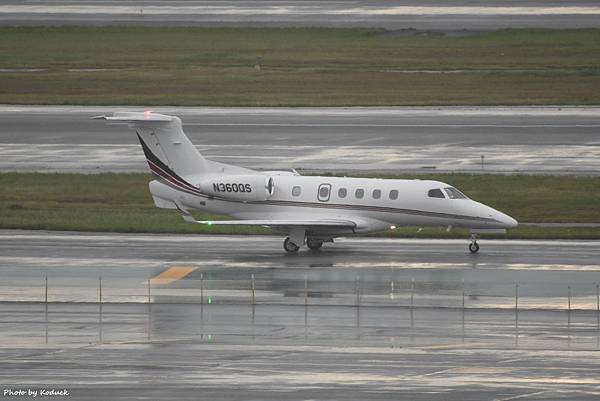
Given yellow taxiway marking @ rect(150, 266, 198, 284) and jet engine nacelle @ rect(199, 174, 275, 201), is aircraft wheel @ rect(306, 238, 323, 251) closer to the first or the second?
jet engine nacelle @ rect(199, 174, 275, 201)

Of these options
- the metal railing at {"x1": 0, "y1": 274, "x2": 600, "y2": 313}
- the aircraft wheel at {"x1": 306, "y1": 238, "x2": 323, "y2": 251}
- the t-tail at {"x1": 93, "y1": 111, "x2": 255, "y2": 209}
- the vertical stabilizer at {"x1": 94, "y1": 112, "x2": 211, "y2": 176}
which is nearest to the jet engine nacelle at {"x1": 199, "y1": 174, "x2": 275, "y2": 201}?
the t-tail at {"x1": 93, "y1": 111, "x2": 255, "y2": 209}

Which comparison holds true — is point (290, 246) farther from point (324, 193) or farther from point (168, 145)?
point (168, 145)

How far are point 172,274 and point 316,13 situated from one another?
7896 cm

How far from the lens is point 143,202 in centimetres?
5559

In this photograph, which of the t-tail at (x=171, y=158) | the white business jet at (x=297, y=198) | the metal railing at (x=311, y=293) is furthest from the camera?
the t-tail at (x=171, y=158)

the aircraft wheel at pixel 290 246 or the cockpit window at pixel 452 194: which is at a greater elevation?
the cockpit window at pixel 452 194

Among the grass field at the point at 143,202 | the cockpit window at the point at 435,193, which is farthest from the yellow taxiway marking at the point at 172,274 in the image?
the cockpit window at the point at 435,193

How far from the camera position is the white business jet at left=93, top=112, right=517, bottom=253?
44.8 metres

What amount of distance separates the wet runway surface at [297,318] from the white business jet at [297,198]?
3.40ft

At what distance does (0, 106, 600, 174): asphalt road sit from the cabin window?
15350 mm

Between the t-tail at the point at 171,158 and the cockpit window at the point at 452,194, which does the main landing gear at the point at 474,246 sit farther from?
the t-tail at the point at 171,158

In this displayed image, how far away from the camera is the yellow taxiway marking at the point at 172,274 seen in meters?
39.8

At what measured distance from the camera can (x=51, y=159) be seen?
6438 cm

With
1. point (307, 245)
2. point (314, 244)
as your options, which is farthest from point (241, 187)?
point (314, 244)
